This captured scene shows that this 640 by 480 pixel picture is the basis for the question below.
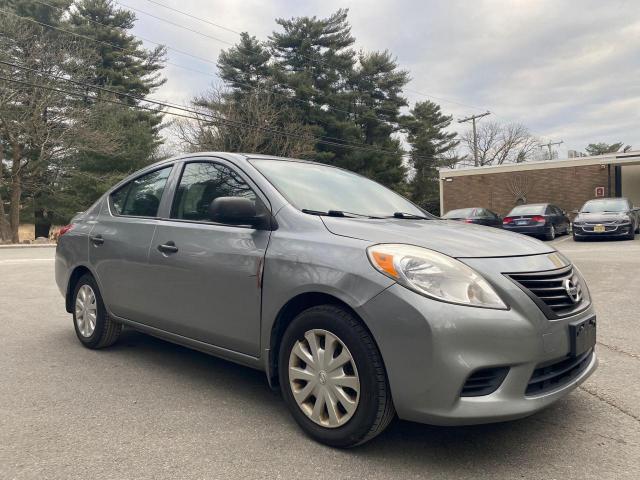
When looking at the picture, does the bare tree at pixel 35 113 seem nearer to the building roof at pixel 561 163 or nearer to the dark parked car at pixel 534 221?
the dark parked car at pixel 534 221

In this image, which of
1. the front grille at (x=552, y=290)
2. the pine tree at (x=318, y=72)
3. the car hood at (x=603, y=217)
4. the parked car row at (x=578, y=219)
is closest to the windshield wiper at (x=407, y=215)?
the front grille at (x=552, y=290)

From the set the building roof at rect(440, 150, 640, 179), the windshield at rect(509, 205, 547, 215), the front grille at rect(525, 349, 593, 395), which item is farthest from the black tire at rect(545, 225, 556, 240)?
the front grille at rect(525, 349, 593, 395)

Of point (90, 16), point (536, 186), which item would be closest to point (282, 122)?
point (90, 16)

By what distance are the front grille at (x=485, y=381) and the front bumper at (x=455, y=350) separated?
2 cm

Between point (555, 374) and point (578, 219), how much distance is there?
49.8ft

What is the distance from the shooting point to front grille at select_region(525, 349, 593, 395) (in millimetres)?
2459

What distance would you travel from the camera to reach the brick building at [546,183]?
2631 centimetres

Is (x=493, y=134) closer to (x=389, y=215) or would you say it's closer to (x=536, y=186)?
(x=536, y=186)

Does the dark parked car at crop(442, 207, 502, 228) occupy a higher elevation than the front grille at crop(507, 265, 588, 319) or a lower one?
higher

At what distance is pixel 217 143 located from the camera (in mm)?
30672

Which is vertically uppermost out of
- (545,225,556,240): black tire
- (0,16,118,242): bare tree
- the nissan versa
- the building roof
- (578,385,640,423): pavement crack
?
(0,16,118,242): bare tree

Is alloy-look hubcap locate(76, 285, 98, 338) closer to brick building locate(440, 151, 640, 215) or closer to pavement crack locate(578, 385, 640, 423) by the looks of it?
pavement crack locate(578, 385, 640, 423)

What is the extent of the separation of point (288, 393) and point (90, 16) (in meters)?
36.1

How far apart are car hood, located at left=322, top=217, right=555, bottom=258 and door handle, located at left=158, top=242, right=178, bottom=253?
1.21m
